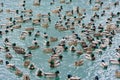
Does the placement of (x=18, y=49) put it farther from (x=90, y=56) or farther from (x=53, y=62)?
(x=90, y=56)

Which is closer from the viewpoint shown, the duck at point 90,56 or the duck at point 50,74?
the duck at point 50,74

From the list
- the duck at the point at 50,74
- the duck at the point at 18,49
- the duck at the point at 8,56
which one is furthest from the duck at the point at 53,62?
the duck at the point at 8,56

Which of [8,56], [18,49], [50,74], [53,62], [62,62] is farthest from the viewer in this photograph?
[18,49]

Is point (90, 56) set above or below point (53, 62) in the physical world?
above

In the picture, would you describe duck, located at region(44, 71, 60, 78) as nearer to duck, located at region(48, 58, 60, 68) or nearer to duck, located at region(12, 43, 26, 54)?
duck, located at region(48, 58, 60, 68)

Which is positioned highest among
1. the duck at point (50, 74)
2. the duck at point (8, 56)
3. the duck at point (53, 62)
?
the duck at point (8, 56)

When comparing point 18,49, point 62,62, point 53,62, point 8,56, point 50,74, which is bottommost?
point 50,74

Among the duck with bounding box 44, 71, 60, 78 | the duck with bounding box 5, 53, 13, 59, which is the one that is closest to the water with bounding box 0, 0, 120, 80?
the duck with bounding box 5, 53, 13, 59

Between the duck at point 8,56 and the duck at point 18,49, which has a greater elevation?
the duck at point 18,49

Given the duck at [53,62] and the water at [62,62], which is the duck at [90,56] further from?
the duck at [53,62]

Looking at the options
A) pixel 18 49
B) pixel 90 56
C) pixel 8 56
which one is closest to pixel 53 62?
pixel 90 56

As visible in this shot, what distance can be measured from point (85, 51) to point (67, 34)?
211 inches

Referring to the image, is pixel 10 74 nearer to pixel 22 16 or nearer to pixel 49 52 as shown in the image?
pixel 49 52

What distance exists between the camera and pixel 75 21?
50.4 metres
